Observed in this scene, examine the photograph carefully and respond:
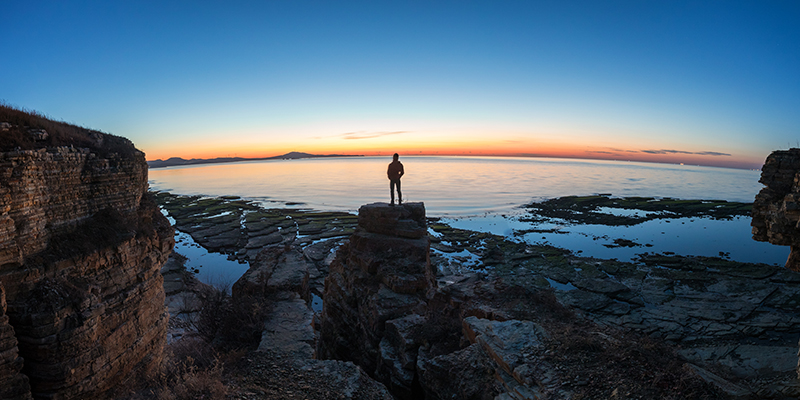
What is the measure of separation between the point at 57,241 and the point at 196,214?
146 ft

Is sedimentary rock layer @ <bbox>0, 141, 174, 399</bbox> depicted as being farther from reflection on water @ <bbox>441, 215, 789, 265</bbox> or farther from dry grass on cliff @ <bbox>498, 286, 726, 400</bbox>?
reflection on water @ <bbox>441, 215, 789, 265</bbox>

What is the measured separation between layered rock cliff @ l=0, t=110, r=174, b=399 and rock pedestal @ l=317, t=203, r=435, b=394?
669 cm

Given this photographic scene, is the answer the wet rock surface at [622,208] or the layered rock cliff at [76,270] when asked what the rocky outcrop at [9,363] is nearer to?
the layered rock cliff at [76,270]

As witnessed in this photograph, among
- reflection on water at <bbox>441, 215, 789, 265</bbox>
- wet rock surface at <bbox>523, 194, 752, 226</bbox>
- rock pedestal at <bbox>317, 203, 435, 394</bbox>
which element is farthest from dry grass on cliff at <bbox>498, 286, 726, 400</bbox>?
wet rock surface at <bbox>523, 194, 752, 226</bbox>

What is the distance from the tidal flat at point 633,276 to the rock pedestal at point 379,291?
24.9ft

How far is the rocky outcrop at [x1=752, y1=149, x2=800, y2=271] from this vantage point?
8.87 meters

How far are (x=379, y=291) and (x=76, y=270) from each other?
8829 mm

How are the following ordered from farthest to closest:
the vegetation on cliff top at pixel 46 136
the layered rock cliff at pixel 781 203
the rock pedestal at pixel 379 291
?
the rock pedestal at pixel 379 291, the layered rock cliff at pixel 781 203, the vegetation on cliff top at pixel 46 136

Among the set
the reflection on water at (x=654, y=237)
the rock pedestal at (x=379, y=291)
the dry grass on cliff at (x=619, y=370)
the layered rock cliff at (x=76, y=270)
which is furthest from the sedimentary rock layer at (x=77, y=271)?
the reflection on water at (x=654, y=237)

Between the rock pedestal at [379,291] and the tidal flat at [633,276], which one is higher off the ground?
the rock pedestal at [379,291]

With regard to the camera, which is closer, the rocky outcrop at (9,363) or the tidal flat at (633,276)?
the rocky outcrop at (9,363)

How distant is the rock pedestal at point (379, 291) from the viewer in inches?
439

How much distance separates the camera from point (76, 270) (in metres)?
7.56

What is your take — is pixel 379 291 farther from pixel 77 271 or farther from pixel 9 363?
pixel 9 363
